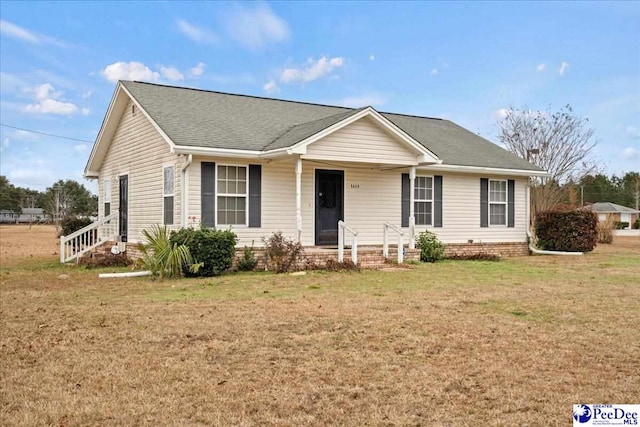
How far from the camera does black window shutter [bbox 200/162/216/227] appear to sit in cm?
1488

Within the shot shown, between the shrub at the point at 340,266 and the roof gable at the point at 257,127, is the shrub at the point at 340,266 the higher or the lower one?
the lower one

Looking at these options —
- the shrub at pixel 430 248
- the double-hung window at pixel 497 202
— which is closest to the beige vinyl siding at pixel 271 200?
the shrub at pixel 430 248

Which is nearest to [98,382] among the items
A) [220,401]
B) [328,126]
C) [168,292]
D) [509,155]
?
[220,401]

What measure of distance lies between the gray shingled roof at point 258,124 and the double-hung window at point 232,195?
77 centimetres

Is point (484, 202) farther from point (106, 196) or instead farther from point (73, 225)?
point (73, 225)

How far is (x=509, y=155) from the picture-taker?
21.5 meters

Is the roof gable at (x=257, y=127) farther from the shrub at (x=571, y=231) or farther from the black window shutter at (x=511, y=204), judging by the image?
the shrub at (x=571, y=231)

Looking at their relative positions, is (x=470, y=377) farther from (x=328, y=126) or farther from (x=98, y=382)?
(x=328, y=126)

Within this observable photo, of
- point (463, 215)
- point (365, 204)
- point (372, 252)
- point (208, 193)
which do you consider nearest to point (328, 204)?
point (365, 204)

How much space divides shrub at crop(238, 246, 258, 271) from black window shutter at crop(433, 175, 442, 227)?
679cm

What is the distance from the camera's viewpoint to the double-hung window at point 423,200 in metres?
18.6

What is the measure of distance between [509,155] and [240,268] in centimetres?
1188

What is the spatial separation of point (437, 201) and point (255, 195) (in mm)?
6475

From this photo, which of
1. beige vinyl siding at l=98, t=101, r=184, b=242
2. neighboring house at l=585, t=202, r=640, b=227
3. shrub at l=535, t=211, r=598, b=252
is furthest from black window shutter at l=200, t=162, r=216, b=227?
neighboring house at l=585, t=202, r=640, b=227
